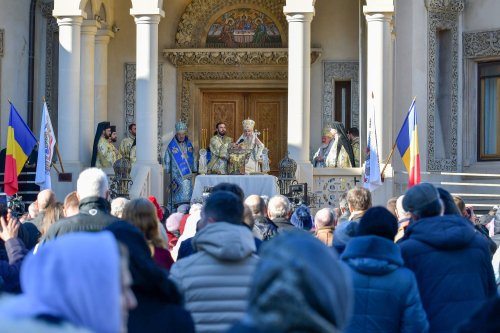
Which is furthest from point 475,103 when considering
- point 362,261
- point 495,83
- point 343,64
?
point 362,261

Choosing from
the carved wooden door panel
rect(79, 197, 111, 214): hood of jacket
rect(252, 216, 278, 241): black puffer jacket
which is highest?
the carved wooden door panel

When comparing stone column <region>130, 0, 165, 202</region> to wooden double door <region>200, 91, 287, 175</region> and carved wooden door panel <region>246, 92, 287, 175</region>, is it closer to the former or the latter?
wooden double door <region>200, 91, 287, 175</region>

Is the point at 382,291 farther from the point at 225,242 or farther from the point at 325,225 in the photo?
the point at 325,225

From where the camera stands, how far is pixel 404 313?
6.18 metres

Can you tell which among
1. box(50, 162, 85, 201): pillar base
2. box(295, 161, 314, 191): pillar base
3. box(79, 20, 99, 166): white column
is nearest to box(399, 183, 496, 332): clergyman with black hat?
box(295, 161, 314, 191): pillar base

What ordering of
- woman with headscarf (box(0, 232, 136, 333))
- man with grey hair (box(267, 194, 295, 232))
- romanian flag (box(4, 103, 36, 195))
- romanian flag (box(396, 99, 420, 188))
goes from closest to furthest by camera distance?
woman with headscarf (box(0, 232, 136, 333)) < man with grey hair (box(267, 194, 295, 232)) < romanian flag (box(396, 99, 420, 188)) < romanian flag (box(4, 103, 36, 195))

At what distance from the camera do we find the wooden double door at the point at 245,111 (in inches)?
975

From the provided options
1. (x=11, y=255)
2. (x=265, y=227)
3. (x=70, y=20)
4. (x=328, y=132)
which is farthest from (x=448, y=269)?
(x=70, y=20)

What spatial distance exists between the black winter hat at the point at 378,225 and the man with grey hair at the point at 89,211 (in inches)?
61.8

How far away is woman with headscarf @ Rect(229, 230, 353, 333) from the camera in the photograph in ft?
11.0

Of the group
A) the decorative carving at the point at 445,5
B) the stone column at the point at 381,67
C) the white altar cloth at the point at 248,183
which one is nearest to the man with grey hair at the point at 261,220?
the white altar cloth at the point at 248,183

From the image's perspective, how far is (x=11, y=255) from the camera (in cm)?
780

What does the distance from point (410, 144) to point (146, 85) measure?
18.3ft

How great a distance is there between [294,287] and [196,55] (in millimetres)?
20951
